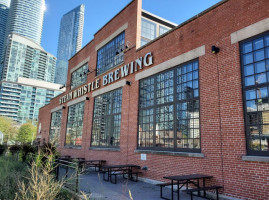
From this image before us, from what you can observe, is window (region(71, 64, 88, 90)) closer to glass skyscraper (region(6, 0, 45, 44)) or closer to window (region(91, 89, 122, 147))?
window (region(91, 89, 122, 147))

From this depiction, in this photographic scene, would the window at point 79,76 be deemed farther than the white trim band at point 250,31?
Yes

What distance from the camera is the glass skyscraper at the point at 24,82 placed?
388 ft

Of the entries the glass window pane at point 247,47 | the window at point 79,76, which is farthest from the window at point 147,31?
the glass window pane at point 247,47

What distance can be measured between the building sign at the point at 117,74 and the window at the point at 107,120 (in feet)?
2.83

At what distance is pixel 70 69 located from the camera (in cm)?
2145

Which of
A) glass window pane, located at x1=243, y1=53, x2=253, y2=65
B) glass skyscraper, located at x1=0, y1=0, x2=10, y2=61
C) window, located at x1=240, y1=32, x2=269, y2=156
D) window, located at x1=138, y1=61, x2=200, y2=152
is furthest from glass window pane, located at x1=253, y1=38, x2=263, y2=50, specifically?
glass skyscraper, located at x1=0, y1=0, x2=10, y2=61

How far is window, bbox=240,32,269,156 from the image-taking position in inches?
243

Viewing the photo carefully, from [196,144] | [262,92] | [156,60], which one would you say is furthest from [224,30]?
[196,144]

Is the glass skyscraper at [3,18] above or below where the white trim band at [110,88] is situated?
above

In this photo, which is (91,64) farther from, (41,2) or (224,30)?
(41,2)

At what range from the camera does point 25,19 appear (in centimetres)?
18250

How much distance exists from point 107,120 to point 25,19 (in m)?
203

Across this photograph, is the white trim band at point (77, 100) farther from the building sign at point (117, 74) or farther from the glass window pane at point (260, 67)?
the glass window pane at point (260, 67)

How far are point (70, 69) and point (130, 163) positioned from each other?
13.7m
